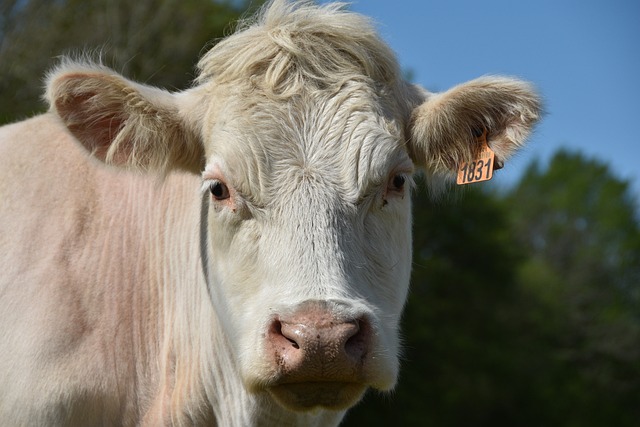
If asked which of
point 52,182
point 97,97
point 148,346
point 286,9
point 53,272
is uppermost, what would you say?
point 286,9

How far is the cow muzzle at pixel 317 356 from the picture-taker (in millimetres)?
4332

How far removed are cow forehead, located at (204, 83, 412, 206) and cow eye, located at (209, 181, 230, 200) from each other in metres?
0.09

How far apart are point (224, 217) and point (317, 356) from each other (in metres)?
1.13

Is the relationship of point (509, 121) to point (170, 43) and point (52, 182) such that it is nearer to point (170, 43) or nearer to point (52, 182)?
point (52, 182)

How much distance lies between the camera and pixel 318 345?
4316 millimetres

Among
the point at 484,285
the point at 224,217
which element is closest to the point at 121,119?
the point at 224,217

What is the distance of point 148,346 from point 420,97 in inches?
87.3

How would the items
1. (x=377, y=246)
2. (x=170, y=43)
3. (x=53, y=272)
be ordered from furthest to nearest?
(x=170, y=43)
(x=53, y=272)
(x=377, y=246)

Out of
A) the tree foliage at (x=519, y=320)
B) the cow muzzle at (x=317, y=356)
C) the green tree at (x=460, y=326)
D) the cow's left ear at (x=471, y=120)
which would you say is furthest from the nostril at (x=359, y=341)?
the green tree at (x=460, y=326)

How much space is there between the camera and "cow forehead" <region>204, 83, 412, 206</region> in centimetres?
495

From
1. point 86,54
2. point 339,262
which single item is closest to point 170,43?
point 86,54

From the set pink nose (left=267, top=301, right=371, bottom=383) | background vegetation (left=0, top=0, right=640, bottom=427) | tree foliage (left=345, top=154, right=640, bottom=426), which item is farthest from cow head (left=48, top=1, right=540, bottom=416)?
tree foliage (left=345, top=154, right=640, bottom=426)

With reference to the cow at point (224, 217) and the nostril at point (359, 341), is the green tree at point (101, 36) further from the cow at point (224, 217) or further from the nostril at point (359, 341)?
the nostril at point (359, 341)

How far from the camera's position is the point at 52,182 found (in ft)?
19.1
